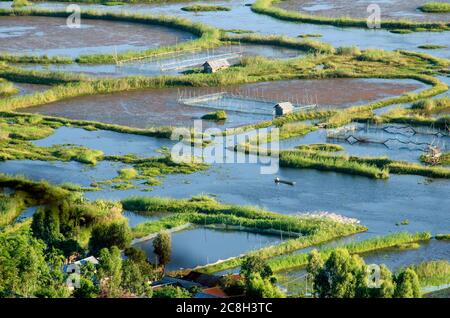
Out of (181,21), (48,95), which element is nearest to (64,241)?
(48,95)

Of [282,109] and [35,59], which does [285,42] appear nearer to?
[35,59]

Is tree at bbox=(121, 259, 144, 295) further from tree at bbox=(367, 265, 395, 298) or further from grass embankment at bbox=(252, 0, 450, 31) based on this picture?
grass embankment at bbox=(252, 0, 450, 31)

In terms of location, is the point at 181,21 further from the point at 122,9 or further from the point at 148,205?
the point at 148,205

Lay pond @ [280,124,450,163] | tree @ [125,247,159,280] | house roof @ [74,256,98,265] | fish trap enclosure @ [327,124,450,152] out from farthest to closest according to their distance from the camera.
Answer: fish trap enclosure @ [327,124,450,152] → pond @ [280,124,450,163] → house roof @ [74,256,98,265] → tree @ [125,247,159,280]

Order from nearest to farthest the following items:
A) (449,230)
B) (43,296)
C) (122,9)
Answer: (43,296)
(449,230)
(122,9)

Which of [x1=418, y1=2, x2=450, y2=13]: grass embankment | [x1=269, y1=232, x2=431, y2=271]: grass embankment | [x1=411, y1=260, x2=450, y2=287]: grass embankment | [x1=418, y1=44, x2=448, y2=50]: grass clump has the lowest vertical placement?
[x1=269, y1=232, x2=431, y2=271]: grass embankment

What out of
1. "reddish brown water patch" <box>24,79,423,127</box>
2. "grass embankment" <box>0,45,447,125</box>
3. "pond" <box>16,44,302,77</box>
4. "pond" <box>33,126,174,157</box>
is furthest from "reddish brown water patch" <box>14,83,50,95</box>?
"pond" <box>33,126,174,157</box>
